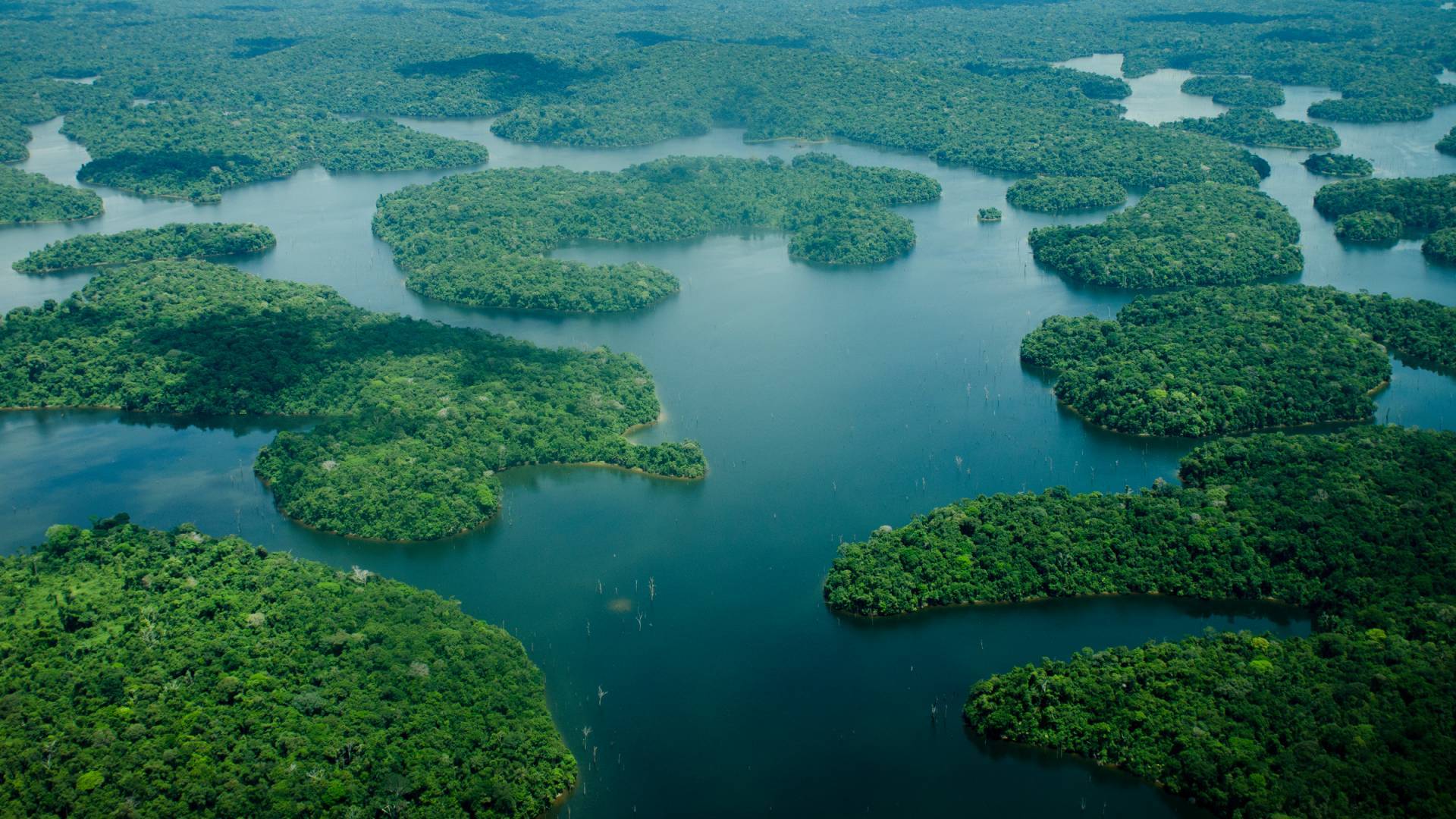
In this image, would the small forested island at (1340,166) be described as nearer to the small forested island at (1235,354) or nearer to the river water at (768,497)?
the river water at (768,497)

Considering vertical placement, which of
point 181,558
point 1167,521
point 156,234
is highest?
point 1167,521

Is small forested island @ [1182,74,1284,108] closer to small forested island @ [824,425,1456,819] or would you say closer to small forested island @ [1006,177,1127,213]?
small forested island @ [1006,177,1127,213]

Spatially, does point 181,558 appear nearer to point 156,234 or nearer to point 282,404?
point 282,404

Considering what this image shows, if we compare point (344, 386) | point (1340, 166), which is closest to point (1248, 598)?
point (344, 386)

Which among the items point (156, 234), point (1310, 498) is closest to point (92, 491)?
point (156, 234)

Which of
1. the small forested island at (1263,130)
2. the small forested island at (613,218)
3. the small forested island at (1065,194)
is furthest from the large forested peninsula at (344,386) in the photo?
the small forested island at (1263,130)

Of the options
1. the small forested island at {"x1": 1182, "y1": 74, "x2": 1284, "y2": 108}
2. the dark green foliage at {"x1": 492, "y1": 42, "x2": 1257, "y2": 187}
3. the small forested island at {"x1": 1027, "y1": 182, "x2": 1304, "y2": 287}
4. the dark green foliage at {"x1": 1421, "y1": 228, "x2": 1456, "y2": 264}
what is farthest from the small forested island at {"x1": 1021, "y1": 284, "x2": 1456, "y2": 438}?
the small forested island at {"x1": 1182, "y1": 74, "x2": 1284, "y2": 108}
